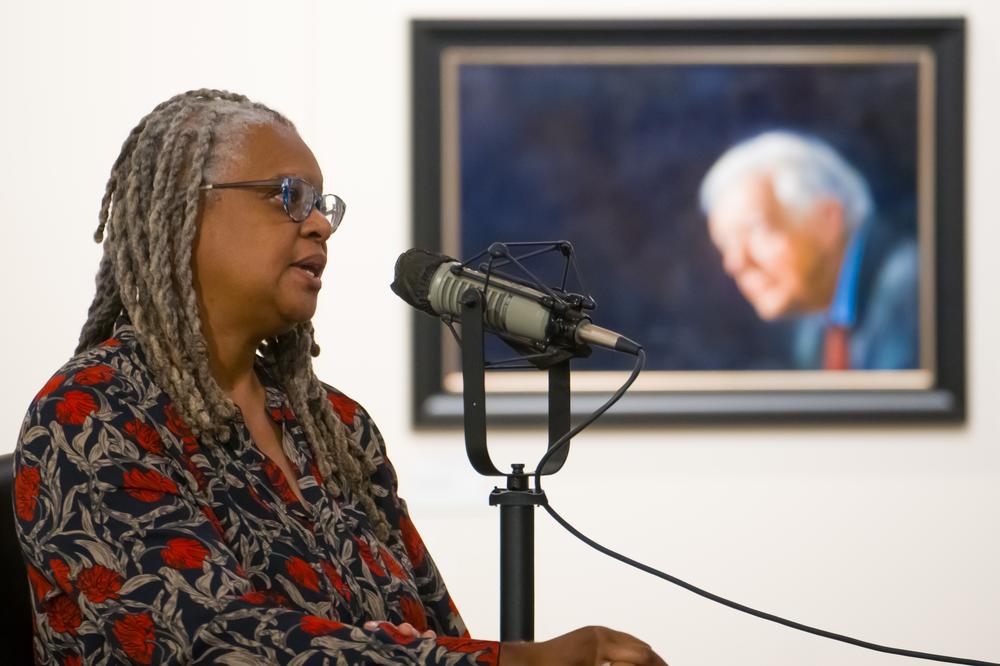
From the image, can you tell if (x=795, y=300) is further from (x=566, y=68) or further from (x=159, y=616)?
(x=159, y=616)

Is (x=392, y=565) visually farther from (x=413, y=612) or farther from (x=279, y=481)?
(x=279, y=481)

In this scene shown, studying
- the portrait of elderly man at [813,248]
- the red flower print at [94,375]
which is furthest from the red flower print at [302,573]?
the portrait of elderly man at [813,248]

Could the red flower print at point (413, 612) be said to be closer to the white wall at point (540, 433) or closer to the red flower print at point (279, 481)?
the red flower print at point (279, 481)

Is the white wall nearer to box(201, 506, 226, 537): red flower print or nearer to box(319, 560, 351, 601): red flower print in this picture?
box(319, 560, 351, 601): red flower print

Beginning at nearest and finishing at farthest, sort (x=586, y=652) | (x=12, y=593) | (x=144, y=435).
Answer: (x=586, y=652) < (x=144, y=435) < (x=12, y=593)

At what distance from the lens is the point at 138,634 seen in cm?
132

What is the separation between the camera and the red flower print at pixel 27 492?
139 centimetres

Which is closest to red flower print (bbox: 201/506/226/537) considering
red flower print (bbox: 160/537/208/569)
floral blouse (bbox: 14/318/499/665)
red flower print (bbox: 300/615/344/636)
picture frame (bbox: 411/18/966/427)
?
floral blouse (bbox: 14/318/499/665)

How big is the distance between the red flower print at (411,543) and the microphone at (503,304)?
511mm

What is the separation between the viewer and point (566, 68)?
2.92 meters

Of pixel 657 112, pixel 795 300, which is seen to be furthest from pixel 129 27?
pixel 795 300

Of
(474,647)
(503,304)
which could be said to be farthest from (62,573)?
(503,304)

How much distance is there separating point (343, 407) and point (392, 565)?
285 mm

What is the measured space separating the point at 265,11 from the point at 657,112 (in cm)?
95
